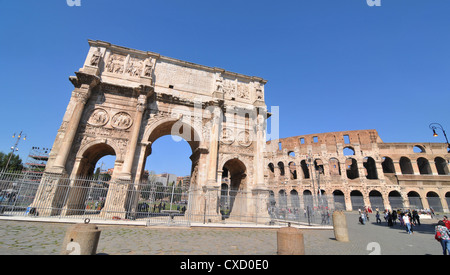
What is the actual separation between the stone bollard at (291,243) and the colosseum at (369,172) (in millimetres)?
24839

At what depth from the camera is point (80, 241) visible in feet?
9.92

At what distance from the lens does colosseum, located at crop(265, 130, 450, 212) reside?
29.1 metres

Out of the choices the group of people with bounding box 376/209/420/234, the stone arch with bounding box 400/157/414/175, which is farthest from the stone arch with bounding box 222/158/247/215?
the stone arch with bounding box 400/157/414/175

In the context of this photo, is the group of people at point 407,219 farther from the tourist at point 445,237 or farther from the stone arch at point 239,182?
the stone arch at point 239,182

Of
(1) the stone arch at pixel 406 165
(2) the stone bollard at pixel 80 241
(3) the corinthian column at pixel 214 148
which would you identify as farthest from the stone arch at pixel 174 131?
(1) the stone arch at pixel 406 165

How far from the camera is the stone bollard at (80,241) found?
296cm

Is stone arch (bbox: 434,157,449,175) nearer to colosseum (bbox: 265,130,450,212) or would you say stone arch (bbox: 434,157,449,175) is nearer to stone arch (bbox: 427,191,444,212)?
colosseum (bbox: 265,130,450,212)

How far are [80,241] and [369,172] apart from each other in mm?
42976

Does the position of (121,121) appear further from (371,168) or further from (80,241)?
(371,168)

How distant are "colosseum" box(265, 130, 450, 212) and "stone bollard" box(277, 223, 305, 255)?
81.5ft

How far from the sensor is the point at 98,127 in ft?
42.9

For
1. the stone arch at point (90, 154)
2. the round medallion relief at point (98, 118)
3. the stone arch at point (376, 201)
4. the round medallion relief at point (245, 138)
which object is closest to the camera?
the stone arch at point (90, 154)

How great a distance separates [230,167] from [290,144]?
23499mm

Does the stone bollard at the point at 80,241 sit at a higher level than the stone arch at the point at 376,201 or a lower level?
Answer: lower
